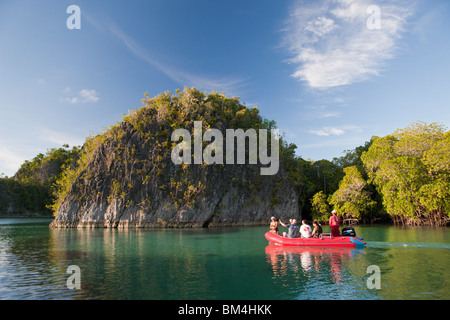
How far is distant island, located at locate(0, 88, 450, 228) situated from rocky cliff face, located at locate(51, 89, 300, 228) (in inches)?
6.1

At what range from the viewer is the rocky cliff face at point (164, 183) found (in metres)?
43.2

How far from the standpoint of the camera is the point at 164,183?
4478 cm

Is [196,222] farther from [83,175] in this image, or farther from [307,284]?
[307,284]

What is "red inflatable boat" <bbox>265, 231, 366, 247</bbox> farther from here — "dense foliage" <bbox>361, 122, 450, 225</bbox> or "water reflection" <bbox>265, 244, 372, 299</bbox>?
"dense foliage" <bbox>361, 122, 450, 225</bbox>

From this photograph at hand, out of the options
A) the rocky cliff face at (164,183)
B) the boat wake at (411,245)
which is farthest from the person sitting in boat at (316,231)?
the rocky cliff face at (164,183)

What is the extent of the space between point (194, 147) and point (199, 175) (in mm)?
4678

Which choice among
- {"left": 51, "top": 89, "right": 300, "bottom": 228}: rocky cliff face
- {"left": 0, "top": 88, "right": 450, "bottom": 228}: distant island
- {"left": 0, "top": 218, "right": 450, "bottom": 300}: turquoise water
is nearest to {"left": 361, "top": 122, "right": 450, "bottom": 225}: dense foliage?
{"left": 0, "top": 88, "right": 450, "bottom": 228}: distant island

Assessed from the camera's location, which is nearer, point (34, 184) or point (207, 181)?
point (207, 181)

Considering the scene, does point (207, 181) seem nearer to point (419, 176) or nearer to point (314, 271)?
point (419, 176)

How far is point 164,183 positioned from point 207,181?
22.1 ft

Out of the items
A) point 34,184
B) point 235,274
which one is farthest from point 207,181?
point 34,184

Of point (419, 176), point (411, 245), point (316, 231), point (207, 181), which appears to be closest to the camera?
point (411, 245)
